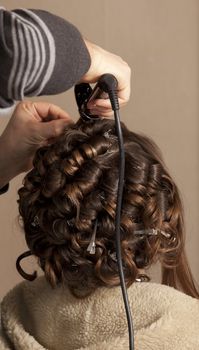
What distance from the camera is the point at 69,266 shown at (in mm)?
911

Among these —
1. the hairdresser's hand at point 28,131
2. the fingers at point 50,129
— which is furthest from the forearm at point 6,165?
the fingers at point 50,129

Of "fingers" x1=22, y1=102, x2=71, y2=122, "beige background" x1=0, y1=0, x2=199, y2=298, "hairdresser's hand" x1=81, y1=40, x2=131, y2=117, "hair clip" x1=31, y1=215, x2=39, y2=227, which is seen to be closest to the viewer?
"hairdresser's hand" x1=81, y1=40, x2=131, y2=117

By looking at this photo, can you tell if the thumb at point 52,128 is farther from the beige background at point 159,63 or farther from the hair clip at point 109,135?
the beige background at point 159,63

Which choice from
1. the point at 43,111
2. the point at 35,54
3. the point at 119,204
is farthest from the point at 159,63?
the point at 35,54

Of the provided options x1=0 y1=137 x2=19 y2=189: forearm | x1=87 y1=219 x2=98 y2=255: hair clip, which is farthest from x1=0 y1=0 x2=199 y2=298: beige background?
x1=87 y1=219 x2=98 y2=255: hair clip

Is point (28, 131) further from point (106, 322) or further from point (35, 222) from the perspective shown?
point (106, 322)

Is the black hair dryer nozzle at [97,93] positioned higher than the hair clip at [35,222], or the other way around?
the black hair dryer nozzle at [97,93]

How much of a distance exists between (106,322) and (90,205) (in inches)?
7.2

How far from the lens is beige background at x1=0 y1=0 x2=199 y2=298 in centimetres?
164

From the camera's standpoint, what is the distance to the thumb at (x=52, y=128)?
3.13ft

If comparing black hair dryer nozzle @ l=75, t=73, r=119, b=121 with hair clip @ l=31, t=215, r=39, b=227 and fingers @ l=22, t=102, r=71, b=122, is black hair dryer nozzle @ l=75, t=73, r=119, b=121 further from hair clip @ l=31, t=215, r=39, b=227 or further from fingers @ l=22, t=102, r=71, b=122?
hair clip @ l=31, t=215, r=39, b=227

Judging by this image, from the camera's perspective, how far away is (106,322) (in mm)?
876

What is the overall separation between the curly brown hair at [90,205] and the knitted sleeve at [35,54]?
21cm

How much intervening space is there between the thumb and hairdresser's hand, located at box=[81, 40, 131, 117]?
0.18 ft
